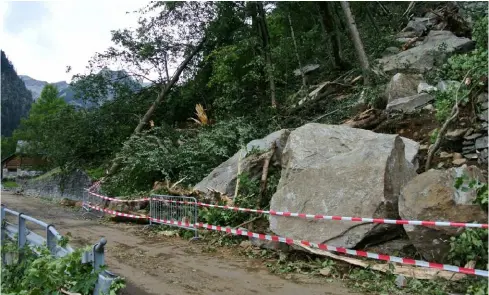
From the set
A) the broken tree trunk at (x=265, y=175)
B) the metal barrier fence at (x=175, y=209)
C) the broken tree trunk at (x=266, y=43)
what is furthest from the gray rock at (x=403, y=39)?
the metal barrier fence at (x=175, y=209)

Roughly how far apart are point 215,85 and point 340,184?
12.5 m

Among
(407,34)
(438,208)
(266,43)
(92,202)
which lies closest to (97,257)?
(438,208)

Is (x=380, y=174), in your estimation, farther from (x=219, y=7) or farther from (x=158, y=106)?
(x=158, y=106)

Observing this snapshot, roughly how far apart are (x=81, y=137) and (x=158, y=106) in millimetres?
3948

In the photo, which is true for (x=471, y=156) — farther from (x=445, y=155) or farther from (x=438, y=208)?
(x=438, y=208)

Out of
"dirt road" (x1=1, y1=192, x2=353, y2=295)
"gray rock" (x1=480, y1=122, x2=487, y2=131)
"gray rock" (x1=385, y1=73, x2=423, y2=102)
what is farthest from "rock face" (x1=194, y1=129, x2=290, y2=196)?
"gray rock" (x1=480, y1=122, x2=487, y2=131)

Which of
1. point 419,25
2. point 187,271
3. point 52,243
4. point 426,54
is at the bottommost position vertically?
point 187,271

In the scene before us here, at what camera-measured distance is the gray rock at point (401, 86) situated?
445 inches

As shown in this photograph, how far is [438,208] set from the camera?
5398 millimetres

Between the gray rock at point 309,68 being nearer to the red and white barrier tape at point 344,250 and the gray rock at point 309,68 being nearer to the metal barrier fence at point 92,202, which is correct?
the metal barrier fence at point 92,202

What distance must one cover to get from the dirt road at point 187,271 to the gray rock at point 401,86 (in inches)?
261

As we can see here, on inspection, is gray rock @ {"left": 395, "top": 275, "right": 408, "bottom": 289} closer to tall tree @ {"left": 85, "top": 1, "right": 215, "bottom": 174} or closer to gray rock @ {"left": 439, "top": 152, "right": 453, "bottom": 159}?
gray rock @ {"left": 439, "top": 152, "right": 453, "bottom": 159}

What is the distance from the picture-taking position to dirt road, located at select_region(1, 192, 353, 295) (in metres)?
5.62

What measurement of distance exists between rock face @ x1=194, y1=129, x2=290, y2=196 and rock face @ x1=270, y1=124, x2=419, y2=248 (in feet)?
5.40
